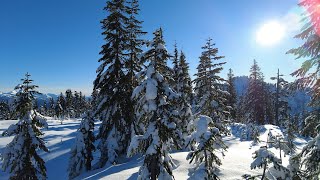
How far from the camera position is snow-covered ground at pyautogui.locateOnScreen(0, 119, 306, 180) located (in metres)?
19.5

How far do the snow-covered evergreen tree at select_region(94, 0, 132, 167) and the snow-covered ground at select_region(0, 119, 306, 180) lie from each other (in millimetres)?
2705

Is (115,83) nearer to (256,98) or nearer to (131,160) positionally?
(131,160)

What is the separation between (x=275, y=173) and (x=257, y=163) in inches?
124

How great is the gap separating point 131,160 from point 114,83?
8.29 meters

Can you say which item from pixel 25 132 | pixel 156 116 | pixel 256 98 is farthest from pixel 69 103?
pixel 156 116

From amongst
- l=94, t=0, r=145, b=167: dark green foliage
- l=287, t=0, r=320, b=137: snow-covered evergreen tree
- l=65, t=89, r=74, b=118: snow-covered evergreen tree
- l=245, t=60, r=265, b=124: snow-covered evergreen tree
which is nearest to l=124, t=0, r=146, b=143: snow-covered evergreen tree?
l=94, t=0, r=145, b=167: dark green foliage

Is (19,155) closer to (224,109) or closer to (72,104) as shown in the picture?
(224,109)

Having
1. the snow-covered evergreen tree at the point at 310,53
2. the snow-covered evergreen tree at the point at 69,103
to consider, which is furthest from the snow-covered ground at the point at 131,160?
the snow-covered evergreen tree at the point at 69,103

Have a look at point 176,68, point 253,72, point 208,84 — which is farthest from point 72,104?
point 208,84

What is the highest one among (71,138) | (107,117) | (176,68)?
(176,68)

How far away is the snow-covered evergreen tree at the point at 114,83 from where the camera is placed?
83.6 ft

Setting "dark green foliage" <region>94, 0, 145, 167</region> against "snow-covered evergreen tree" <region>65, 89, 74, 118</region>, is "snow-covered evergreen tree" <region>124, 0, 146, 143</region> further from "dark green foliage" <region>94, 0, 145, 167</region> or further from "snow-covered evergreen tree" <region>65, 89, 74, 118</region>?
"snow-covered evergreen tree" <region>65, 89, 74, 118</region>

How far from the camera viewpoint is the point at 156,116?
1543 cm

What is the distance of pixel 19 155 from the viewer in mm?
22547
